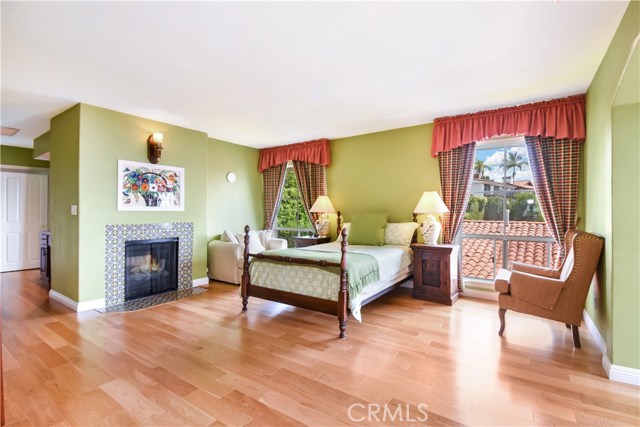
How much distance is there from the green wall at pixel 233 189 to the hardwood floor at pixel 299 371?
234 centimetres

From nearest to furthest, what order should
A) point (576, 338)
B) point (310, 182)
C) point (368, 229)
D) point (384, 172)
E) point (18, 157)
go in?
point (576, 338)
point (368, 229)
point (384, 172)
point (310, 182)
point (18, 157)

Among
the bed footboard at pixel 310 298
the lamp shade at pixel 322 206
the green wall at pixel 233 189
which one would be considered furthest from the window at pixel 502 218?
the green wall at pixel 233 189

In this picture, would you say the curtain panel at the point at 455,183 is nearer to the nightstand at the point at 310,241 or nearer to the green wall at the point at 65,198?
the nightstand at the point at 310,241

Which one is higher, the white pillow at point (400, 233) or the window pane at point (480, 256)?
the white pillow at point (400, 233)

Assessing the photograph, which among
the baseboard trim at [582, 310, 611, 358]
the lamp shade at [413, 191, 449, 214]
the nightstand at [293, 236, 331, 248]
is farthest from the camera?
the nightstand at [293, 236, 331, 248]

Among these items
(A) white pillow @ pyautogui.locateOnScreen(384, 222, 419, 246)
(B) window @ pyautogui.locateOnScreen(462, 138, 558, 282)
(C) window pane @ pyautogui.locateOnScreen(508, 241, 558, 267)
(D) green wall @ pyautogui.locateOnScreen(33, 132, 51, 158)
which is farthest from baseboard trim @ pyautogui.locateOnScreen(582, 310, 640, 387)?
(D) green wall @ pyautogui.locateOnScreen(33, 132, 51, 158)

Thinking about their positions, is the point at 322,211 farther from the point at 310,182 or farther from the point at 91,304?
the point at 91,304

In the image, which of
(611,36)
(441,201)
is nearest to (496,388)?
(441,201)

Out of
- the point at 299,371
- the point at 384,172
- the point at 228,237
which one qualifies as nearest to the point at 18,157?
the point at 228,237

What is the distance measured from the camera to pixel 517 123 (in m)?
3.80

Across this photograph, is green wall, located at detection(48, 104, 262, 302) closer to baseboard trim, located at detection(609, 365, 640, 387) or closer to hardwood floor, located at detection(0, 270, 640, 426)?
hardwood floor, located at detection(0, 270, 640, 426)

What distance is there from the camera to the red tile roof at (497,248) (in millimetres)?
3902

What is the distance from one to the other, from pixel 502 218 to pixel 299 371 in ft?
11.3

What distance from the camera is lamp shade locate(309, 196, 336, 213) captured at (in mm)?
5270
